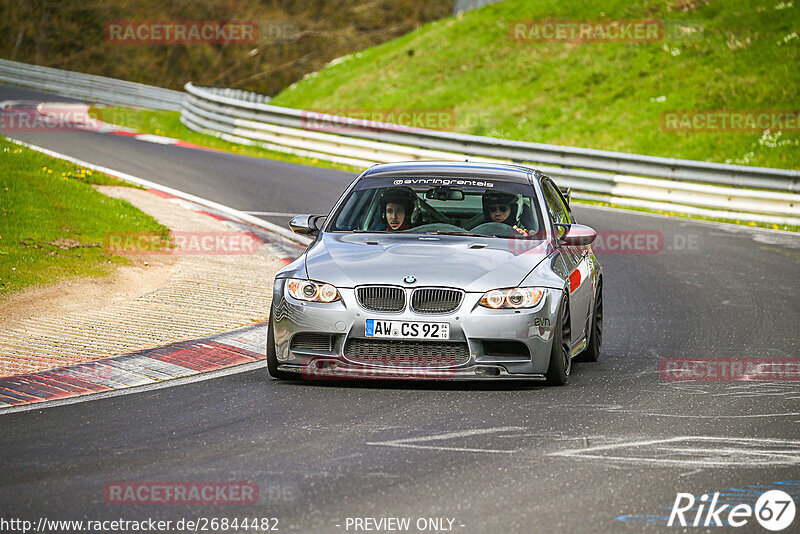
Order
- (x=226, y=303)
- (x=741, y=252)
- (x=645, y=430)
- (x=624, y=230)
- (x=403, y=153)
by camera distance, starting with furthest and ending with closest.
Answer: (x=403, y=153) → (x=624, y=230) → (x=741, y=252) → (x=226, y=303) → (x=645, y=430)

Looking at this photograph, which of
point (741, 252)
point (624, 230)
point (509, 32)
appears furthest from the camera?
point (509, 32)

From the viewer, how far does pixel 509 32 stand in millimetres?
37938

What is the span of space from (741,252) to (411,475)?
41.0 feet

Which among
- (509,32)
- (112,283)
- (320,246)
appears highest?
(509,32)

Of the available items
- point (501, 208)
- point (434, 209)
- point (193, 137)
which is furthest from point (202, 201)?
point (193, 137)

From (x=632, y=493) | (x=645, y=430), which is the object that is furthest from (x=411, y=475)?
(x=645, y=430)

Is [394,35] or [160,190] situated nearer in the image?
[160,190]

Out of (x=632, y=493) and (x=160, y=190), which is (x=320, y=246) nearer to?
(x=632, y=493)

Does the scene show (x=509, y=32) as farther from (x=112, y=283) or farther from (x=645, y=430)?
(x=645, y=430)

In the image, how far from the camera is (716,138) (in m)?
27.6

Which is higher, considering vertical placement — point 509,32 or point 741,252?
point 509,32

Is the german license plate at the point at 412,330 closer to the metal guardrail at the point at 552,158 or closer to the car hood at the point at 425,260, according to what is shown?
the car hood at the point at 425,260

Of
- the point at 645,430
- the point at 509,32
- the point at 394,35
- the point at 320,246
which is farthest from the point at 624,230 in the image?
the point at 394,35

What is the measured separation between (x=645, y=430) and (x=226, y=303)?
17.4ft
